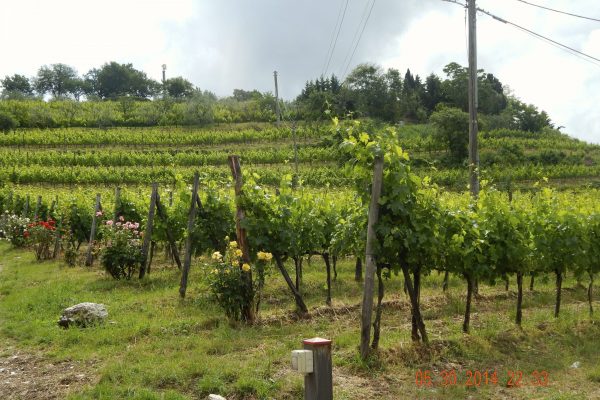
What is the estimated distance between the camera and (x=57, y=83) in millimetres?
100625

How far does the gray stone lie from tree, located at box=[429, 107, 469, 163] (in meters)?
39.1

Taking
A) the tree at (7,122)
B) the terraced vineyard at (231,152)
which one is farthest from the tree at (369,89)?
the tree at (7,122)

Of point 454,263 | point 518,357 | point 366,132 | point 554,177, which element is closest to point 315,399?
point 366,132

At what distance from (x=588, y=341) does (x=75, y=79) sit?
10665 centimetres

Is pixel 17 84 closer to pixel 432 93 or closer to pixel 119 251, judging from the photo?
pixel 432 93

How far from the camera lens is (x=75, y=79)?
10088 cm

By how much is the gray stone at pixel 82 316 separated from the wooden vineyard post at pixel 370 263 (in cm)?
401

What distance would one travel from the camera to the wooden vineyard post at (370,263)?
608 cm

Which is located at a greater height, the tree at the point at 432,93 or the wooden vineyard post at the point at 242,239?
the tree at the point at 432,93

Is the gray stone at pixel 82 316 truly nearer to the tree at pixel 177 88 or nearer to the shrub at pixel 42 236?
the shrub at pixel 42 236

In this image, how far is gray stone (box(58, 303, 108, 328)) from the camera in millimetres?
7770

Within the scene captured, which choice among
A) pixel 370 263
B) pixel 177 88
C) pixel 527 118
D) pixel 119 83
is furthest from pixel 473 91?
pixel 119 83

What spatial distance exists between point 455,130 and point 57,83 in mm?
81990

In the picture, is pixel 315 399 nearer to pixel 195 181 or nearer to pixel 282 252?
pixel 282 252
